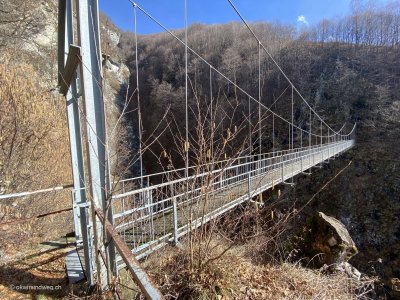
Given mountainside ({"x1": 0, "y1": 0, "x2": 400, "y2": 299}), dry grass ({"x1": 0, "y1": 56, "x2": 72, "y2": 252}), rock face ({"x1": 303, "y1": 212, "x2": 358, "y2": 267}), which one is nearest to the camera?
mountainside ({"x1": 0, "y1": 0, "x2": 400, "y2": 299})

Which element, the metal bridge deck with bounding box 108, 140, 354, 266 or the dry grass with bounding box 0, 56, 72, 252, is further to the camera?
the dry grass with bounding box 0, 56, 72, 252

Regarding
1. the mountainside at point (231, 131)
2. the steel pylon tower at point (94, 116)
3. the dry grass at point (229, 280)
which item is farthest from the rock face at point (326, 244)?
the steel pylon tower at point (94, 116)

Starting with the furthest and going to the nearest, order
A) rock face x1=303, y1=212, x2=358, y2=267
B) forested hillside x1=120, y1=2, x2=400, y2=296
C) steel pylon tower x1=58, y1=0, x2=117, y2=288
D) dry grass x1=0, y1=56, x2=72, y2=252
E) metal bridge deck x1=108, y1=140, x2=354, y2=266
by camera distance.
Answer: forested hillside x1=120, y1=2, x2=400, y2=296 < dry grass x1=0, y1=56, x2=72, y2=252 < rock face x1=303, y1=212, x2=358, y2=267 < metal bridge deck x1=108, y1=140, x2=354, y2=266 < steel pylon tower x1=58, y1=0, x2=117, y2=288

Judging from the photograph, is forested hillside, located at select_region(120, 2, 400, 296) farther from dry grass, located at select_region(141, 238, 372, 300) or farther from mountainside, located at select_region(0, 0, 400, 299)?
dry grass, located at select_region(141, 238, 372, 300)

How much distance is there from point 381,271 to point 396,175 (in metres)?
7.65

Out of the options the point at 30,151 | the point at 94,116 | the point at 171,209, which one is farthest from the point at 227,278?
the point at 30,151

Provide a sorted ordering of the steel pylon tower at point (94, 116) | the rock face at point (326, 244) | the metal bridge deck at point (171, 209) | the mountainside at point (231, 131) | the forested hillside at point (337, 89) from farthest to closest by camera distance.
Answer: the forested hillside at point (337, 89), the rock face at point (326, 244), the mountainside at point (231, 131), the metal bridge deck at point (171, 209), the steel pylon tower at point (94, 116)

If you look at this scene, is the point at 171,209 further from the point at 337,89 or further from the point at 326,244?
the point at 337,89

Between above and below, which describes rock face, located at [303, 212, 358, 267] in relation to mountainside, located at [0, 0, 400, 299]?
below

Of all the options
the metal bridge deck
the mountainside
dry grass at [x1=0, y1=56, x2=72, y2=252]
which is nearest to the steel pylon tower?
the mountainside

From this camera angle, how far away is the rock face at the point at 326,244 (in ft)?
17.6

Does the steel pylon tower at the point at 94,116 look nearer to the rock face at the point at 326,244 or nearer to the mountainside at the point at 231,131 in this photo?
the mountainside at the point at 231,131

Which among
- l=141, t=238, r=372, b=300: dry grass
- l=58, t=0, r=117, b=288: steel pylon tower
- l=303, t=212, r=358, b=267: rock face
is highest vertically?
l=58, t=0, r=117, b=288: steel pylon tower

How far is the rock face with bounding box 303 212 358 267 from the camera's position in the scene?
212 inches
